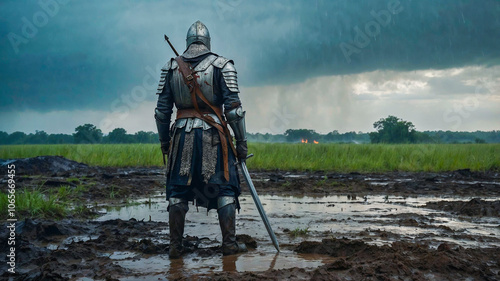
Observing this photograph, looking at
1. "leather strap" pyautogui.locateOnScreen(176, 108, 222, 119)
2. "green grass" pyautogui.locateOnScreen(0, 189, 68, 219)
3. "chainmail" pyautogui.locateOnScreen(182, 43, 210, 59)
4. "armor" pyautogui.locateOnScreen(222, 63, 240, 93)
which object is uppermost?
"chainmail" pyautogui.locateOnScreen(182, 43, 210, 59)

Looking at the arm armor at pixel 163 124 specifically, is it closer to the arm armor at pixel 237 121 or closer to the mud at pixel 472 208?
the arm armor at pixel 237 121

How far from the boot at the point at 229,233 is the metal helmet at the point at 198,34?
160 centimetres

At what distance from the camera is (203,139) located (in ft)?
13.9

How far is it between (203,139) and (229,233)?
2.89 ft

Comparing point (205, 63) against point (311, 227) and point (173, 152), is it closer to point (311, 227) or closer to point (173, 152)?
point (173, 152)

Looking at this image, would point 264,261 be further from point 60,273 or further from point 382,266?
point 60,273

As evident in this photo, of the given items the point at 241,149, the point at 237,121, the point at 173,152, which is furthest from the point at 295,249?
the point at 173,152

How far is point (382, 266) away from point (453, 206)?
3896 millimetres

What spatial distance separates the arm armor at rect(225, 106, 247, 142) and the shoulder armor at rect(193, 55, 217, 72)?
→ 47 cm

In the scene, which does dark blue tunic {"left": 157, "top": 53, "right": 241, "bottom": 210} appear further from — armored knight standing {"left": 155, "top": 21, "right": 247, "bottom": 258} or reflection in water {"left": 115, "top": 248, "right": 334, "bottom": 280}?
reflection in water {"left": 115, "top": 248, "right": 334, "bottom": 280}

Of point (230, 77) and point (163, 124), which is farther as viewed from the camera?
point (163, 124)

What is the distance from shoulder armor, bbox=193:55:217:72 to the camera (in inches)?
169

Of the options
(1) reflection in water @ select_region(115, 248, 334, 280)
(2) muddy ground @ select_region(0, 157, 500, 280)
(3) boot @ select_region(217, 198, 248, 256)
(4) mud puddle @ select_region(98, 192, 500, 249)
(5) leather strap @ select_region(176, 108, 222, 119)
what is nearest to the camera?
(2) muddy ground @ select_region(0, 157, 500, 280)

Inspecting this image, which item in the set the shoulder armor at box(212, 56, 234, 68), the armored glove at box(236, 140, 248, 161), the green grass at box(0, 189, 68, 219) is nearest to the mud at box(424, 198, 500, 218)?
the armored glove at box(236, 140, 248, 161)
